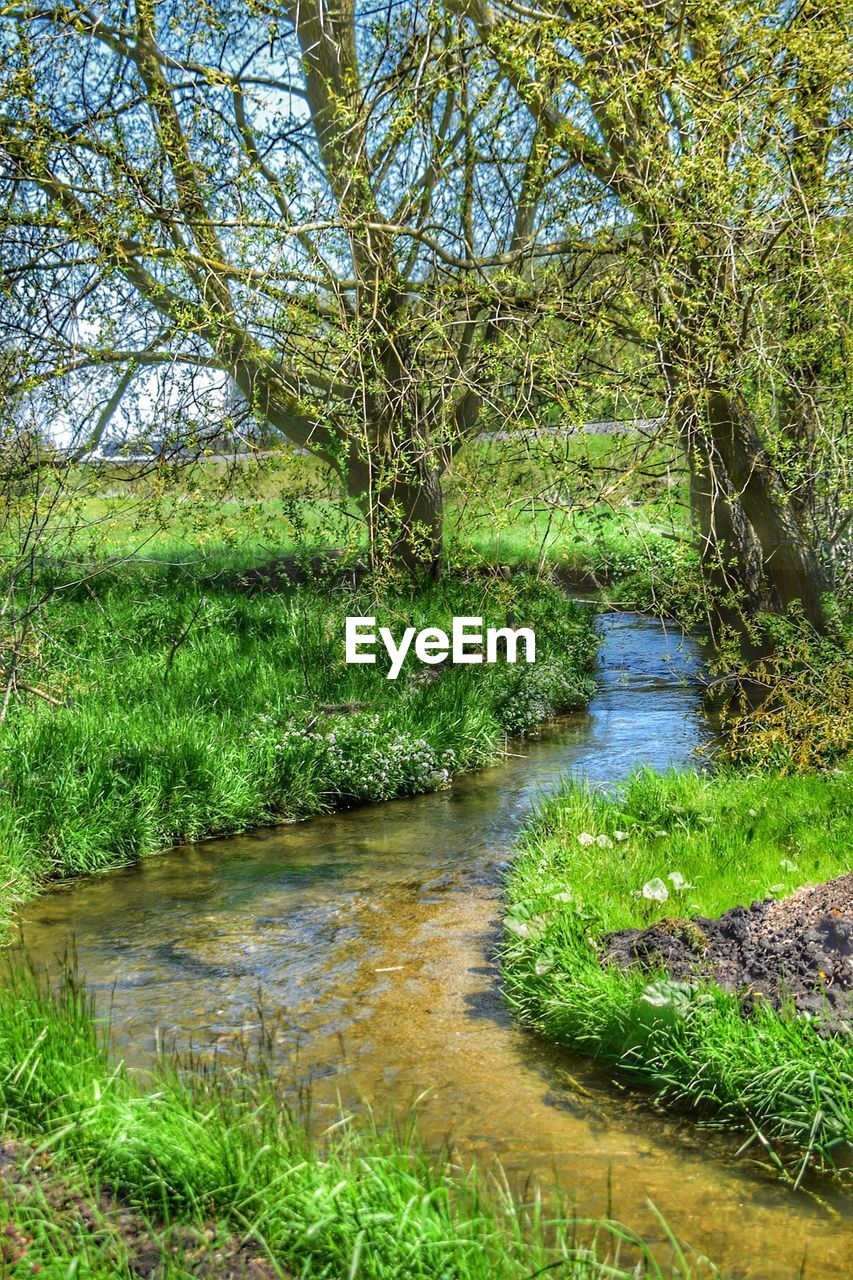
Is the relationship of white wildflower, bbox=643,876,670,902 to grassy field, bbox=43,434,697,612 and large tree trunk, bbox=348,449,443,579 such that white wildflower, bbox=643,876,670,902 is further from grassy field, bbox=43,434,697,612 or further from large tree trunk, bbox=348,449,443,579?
large tree trunk, bbox=348,449,443,579

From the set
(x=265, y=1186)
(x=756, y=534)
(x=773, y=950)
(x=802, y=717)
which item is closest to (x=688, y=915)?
(x=773, y=950)

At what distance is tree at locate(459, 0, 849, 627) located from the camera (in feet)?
26.2

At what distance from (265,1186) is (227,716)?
6342 millimetres

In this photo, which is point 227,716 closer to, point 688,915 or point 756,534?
point 756,534

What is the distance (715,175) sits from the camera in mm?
7672

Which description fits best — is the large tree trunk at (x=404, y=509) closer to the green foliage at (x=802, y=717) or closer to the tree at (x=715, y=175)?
the tree at (x=715, y=175)

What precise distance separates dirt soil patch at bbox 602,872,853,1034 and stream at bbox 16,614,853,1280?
547mm

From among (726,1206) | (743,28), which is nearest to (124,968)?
(726,1206)

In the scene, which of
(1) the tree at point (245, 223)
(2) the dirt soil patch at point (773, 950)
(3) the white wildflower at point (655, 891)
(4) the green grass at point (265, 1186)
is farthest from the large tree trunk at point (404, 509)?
(4) the green grass at point (265, 1186)

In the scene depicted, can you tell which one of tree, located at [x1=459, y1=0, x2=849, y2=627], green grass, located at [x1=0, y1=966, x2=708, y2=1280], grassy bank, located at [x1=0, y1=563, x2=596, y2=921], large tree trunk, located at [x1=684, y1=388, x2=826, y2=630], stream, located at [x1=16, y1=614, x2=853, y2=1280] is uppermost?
tree, located at [x1=459, y1=0, x2=849, y2=627]

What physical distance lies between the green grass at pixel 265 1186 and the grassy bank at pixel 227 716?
3161mm

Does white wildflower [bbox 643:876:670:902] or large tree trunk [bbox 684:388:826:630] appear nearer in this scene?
white wildflower [bbox 643:876:670:902]

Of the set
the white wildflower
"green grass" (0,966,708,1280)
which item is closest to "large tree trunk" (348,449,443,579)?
the white wildflower

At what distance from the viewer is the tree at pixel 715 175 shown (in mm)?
7977
